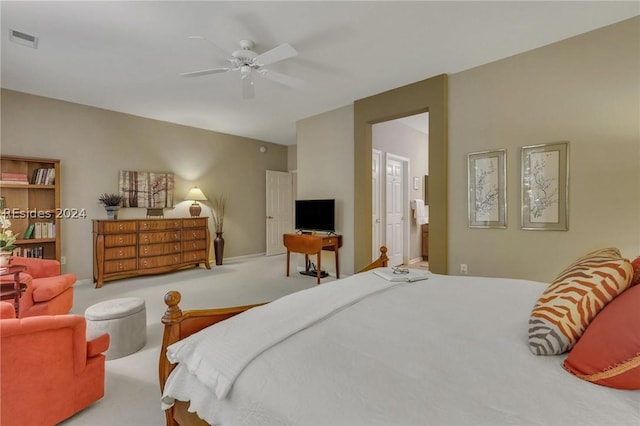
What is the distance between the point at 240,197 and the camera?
255 inches

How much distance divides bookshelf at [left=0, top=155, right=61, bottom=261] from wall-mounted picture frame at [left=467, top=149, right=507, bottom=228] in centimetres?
550

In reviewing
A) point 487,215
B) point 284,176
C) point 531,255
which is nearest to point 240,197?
point 284,176

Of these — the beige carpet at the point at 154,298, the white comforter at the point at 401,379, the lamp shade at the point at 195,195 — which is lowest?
the beige carpet at the point at 154,298

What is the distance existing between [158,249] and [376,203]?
375 cm

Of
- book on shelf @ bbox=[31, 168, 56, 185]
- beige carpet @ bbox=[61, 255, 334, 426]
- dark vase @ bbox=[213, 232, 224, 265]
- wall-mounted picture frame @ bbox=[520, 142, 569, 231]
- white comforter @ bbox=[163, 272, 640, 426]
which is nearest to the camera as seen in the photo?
white comforter @ bbox=[163, 272, 640, 426]

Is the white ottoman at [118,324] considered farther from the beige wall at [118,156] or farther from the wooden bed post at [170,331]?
the beige wall at [118,156]

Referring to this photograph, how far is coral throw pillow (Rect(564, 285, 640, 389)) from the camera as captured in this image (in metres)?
0.79

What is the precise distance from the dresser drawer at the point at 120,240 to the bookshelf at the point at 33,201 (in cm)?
60

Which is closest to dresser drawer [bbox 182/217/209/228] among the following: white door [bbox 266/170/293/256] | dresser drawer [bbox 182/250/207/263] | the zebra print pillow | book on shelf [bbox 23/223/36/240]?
dresser drawer [bbox 182/250/207/263]

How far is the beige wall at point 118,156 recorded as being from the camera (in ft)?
13.3

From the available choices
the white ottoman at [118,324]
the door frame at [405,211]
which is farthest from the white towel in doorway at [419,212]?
the white ottoman at [118,324]

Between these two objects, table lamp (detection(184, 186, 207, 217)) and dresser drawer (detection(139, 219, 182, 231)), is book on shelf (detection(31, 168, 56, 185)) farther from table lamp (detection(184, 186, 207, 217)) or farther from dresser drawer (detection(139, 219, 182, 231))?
table lamp (detection(184, 186, 207, 217))

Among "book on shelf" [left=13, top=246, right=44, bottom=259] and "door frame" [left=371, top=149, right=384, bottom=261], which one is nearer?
"book on shelf" [left=13, top=246, right=44, bottom=259]

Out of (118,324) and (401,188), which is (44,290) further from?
(401,188)
